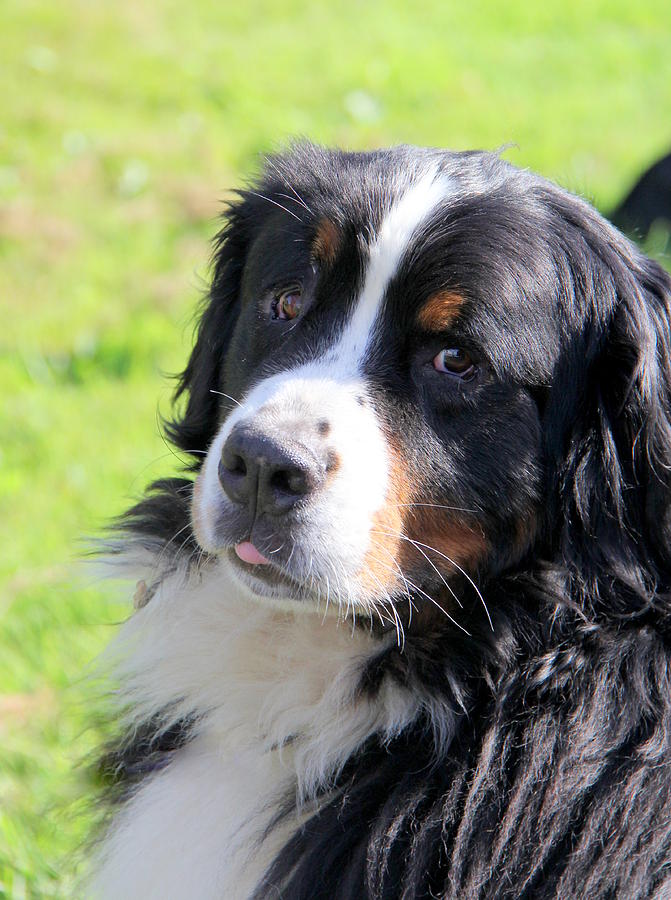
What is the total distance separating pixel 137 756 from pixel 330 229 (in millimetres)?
1419

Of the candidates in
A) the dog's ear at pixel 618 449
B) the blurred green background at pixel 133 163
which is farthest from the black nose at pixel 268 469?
the blurred green background at pixel 133 163

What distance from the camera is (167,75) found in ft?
28.5

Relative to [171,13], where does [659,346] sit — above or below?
below

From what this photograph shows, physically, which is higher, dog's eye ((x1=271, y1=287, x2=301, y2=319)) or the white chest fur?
dog's eye ((x1=271, y1=287, x2=301, y2=319))

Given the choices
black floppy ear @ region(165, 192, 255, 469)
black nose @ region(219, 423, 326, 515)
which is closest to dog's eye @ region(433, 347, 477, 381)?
black nose @ region(219, 423, 326, 515)

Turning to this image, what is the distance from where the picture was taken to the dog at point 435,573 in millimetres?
2361

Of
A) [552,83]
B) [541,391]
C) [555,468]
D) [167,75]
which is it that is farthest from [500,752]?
[552,83]

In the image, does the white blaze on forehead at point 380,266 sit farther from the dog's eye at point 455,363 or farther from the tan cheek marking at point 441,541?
the tan cheek marking at point 441,541

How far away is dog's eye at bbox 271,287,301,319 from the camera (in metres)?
2.71

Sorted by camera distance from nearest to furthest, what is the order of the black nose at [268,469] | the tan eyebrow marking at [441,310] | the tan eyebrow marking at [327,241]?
the black nose at [268,469], the tan eyebrow marking at [441,310], the tan eyebrow marking at [327,241]

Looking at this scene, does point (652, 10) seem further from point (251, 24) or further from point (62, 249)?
point (62, 249)

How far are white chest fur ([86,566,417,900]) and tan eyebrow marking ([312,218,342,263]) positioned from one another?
82 cm

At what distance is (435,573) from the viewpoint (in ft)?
8.16

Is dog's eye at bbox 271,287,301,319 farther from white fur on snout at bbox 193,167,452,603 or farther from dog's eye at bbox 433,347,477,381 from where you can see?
dog's eye at bbox 433,347,477,381
